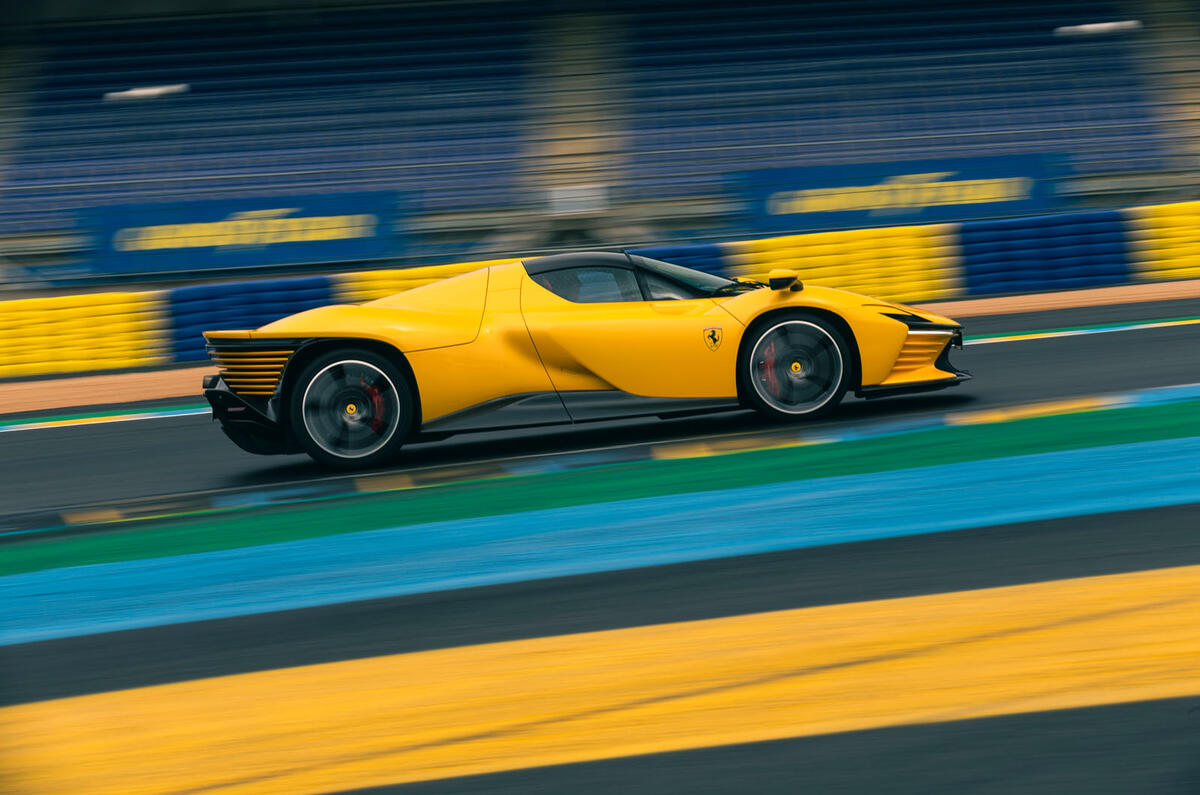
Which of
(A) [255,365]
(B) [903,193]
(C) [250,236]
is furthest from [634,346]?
(C) [250,236]

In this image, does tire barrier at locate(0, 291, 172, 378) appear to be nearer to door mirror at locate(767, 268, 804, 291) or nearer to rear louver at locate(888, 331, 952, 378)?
door mirror at locate(767, 268, 804, 291)

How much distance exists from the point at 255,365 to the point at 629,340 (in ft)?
6.27

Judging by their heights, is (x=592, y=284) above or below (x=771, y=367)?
above

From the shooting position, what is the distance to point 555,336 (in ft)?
20.7

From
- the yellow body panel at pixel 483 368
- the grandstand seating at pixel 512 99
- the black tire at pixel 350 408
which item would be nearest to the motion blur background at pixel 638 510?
the grandstand seating at pixel 512 99

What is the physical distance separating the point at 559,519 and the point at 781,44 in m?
15.1

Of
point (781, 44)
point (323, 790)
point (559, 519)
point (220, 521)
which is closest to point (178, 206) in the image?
point (781, 44)

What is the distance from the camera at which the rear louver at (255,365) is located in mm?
6250

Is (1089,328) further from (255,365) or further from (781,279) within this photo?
(255,365)

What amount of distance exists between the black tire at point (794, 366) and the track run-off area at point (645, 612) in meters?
0.20

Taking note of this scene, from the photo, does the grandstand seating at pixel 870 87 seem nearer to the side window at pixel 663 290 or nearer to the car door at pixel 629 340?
the side window at pixel 663 290

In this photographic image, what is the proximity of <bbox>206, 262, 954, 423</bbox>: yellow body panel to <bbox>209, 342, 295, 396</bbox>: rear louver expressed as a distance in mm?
66

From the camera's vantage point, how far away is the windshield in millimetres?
6566

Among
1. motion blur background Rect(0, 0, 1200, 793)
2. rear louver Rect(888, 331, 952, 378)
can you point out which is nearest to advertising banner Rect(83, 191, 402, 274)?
motion blur background Rect(0, 0, 1200, 793)
